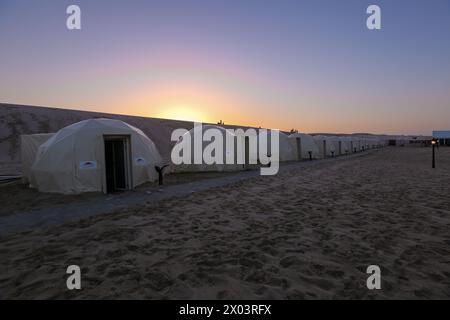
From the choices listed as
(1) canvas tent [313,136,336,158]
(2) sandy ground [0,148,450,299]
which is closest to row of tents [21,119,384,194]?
(2) sandy ground [0,148,450,299]

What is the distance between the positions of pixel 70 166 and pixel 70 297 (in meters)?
9.51

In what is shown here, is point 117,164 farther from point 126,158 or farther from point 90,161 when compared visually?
point 90,161

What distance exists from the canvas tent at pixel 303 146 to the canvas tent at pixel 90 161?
2099 cm

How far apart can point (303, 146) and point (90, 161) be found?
25275 millimetres

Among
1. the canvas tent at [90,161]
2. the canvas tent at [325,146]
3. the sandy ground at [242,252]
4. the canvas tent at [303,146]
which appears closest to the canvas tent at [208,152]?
the canvas tent at [90,161]

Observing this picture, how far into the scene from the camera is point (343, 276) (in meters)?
4.29

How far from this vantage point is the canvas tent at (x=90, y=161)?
39.5ft

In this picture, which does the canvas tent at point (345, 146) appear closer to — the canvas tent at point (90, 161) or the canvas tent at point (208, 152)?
the canvas tent at point (208, 152)

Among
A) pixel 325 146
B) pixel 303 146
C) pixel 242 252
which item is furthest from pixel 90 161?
pixel 325 146

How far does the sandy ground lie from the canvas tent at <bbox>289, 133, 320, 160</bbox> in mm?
22853

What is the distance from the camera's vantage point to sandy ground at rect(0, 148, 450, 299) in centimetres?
397

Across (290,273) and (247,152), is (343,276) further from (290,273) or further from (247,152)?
(247,152)

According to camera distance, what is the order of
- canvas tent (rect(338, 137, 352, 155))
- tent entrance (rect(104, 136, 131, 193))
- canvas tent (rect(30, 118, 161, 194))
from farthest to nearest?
1. canvas tent (rect(338, 137, 352, 155))
2. tent entrance (rect(104, 136, 131, 193))
3. canvas tent (rect(30, 118, 161, 194))

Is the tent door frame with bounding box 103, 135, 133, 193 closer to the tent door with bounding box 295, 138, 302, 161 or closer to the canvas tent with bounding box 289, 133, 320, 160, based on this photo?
the canvas tent with bounding box 289, 133, 320, 160
